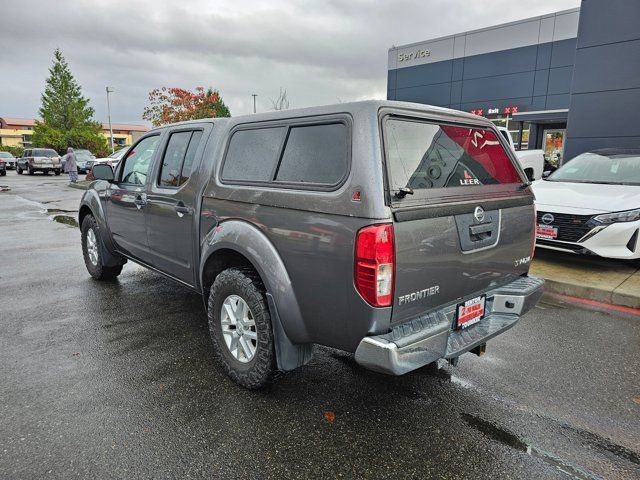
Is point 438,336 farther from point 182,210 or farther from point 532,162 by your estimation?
point 532,162

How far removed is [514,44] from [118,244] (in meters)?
24.9

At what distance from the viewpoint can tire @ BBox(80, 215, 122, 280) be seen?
549cm

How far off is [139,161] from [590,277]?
5605mm

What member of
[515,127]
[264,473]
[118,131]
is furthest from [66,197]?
[118,131]

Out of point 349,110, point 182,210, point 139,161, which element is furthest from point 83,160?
point 349,110

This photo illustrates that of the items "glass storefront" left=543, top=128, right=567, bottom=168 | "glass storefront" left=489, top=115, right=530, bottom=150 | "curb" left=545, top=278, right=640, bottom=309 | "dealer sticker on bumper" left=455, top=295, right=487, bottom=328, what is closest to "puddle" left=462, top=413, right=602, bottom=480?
"dealer sticker on bumper" left=455, top=295, right=487, bottom=328

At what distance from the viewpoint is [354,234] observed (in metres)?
2.36

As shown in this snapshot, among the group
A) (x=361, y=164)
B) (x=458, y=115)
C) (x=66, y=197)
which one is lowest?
(x=66, y=197)

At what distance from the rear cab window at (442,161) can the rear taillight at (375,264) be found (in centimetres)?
24

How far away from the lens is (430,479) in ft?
7.59

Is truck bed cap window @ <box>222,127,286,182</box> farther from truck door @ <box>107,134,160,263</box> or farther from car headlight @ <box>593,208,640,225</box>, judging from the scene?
car headlight @ <box>593,208,640,225</box>

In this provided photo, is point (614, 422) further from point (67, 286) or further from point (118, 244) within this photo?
point (67, 286)

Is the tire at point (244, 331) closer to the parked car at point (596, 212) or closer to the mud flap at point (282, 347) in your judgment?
the mud flap at point (282, 347)

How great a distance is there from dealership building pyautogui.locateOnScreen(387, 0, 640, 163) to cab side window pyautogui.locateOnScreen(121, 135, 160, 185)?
9.63m
